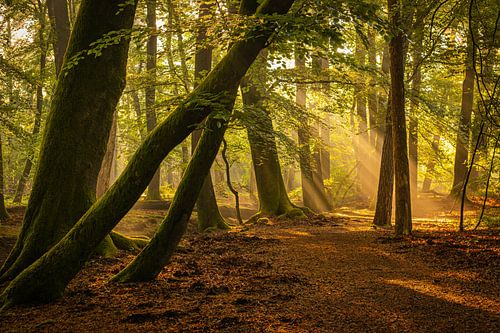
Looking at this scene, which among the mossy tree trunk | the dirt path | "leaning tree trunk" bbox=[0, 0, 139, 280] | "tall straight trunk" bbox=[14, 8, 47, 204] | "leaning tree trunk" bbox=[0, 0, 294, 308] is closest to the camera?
the dirt path

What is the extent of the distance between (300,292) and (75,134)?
4399mm

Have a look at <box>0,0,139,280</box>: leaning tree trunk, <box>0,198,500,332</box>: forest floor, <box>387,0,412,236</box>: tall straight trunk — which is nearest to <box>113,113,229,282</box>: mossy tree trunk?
<box>0,198,500,332</box>: forest floor

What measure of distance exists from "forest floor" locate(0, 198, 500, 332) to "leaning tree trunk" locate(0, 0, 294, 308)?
27cm

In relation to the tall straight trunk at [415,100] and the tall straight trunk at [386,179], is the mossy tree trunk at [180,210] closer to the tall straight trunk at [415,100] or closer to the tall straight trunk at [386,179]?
the tall straight trunk at [415,100]

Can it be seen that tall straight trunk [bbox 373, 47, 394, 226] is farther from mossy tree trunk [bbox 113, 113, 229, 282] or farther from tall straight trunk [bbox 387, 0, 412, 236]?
mossy tree trunk [bbox 113, 113, 229, 282]

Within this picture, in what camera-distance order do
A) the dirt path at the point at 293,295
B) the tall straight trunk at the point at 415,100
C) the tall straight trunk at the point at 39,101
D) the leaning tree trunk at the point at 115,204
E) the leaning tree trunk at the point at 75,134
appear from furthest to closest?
the tall straight trunk at the point at 39,101, the tall straight trunk at the point at 415,100, the leaning tree trunk at the point at 75,134, the leaning tree trunk at the point at 115,204, the dirt path at the point at 293,295

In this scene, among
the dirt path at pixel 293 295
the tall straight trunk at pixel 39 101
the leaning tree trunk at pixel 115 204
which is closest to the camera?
the dirt path at pixel 293 295

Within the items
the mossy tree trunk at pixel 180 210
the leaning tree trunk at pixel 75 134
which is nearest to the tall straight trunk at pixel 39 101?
the leaning tree trunk at pixel 75 134

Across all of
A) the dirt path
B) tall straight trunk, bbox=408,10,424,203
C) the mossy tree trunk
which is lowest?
the dirt path

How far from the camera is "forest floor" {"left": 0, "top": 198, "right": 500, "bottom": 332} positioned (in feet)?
13.6

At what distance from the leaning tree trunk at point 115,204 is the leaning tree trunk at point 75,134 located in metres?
1.54

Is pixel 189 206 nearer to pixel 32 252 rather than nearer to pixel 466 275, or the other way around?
pixel 32 252

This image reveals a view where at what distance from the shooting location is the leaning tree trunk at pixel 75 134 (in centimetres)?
665

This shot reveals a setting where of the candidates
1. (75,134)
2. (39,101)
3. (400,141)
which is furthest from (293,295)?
(39,101)
